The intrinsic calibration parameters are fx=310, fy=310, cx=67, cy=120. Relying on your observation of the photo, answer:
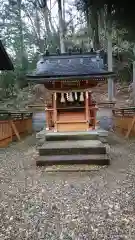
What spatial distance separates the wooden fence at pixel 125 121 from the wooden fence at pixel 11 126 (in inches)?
196

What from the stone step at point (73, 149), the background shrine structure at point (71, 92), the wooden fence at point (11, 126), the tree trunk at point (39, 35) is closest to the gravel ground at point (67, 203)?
the stone step at point (73, 149)

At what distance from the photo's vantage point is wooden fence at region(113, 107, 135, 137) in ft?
46.9

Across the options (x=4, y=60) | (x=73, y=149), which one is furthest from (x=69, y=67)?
(x=73, y=149)

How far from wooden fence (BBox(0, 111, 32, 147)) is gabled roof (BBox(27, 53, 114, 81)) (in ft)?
7.96

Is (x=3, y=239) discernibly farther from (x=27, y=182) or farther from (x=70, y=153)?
(x=70, y=153)

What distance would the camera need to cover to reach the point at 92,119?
12844 millimetres

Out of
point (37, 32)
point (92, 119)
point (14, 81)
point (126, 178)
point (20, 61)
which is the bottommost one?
point (126, 178)

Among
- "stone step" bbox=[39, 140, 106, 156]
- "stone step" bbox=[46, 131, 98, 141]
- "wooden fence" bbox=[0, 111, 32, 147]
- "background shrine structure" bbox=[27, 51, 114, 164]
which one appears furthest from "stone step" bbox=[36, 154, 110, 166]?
"wooden fence" bbox=[0, 111, 32, 147]

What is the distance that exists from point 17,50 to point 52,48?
3.92 m

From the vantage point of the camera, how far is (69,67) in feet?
40.9

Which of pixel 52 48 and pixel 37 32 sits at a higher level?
pixel 37 32

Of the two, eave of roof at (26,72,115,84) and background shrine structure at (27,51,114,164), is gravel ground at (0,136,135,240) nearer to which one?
background shrine structure at (27,51,114,164)

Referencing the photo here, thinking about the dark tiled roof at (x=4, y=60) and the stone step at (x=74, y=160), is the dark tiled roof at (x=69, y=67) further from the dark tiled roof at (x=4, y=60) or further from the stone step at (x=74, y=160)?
the stone step at (x=74, y=160)

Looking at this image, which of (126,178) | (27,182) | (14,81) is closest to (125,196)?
(126,178)
